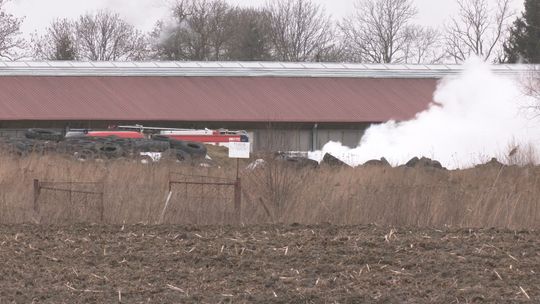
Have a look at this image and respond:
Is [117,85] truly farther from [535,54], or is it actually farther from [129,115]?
[535,54]

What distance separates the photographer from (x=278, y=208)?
14.6m

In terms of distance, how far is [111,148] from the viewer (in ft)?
80.4

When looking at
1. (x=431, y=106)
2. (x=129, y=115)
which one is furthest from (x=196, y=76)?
(x=431, y=106)

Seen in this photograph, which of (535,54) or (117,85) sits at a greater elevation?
(535,54)

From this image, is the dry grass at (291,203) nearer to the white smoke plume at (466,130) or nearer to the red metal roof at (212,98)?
the white smoke plume at (466,130)

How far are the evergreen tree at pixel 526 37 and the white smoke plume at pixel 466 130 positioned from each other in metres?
24.0

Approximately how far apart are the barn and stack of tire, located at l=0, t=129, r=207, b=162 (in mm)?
11149

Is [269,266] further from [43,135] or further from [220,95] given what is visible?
[220,95]

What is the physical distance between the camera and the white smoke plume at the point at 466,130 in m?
28.9

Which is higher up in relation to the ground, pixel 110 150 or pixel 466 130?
pixel 466 130

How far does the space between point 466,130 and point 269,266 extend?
889 inches

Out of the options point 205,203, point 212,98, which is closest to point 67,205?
point 205,203

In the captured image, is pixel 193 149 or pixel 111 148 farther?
pixel 193 149

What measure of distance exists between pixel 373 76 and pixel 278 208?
31236mm
